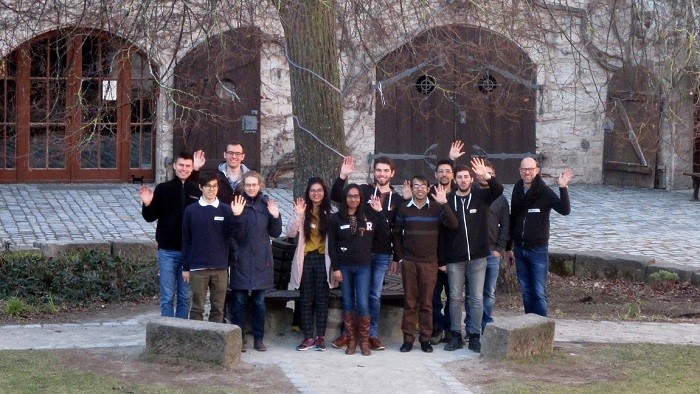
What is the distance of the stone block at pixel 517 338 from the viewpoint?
27.5 ft

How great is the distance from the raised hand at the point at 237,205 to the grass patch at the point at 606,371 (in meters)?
2.18

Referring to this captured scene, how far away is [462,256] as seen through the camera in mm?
8844

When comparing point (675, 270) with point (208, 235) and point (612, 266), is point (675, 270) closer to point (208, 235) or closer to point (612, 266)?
point (612, 266)

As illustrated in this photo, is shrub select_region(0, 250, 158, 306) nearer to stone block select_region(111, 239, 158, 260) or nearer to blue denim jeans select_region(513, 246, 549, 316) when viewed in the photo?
stone block select_region(111, 239, 158, 260)

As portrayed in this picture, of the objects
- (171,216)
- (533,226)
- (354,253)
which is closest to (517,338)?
(533,226)

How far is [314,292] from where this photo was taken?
29.0 feet

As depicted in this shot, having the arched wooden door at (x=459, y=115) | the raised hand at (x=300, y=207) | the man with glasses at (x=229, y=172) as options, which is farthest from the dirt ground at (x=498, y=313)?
the arched wooden door at (x=459, y=115)

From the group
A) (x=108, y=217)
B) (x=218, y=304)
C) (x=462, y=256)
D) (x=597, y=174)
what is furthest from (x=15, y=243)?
(x=597, y=174)

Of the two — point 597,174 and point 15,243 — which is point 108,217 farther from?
point 597,174

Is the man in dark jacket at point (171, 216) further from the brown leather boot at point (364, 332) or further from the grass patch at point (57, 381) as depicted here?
the brown leather boot at point (364, 332)

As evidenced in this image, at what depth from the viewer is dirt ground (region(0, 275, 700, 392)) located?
7.75 m

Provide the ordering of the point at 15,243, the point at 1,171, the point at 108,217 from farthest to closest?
the point at 1,171 < the point at 108,217 < the point at 15,243

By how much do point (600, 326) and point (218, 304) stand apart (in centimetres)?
350

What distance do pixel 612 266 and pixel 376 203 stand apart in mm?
4803
